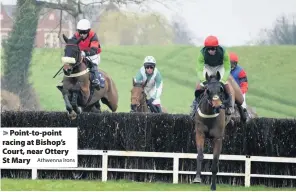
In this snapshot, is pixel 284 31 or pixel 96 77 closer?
pixel 96 77

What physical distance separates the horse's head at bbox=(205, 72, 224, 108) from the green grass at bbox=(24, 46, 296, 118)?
125ft

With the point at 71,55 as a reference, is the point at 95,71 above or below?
below

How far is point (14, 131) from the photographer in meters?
15.5

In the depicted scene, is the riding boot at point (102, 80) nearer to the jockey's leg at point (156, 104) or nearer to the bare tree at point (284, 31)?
the jockey's leg at point (156, 104)

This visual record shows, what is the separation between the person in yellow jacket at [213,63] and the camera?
14.6m

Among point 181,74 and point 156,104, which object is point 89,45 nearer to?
point 156,104

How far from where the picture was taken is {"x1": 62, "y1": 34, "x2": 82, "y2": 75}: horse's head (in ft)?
52.5

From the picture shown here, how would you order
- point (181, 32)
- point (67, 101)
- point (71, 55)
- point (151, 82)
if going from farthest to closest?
point (181, 32) → point (151, 82) → point (67, 101) → point (71, 55)

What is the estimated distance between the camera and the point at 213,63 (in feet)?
48.6

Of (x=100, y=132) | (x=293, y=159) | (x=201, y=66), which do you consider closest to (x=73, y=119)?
(x=100, y=132)

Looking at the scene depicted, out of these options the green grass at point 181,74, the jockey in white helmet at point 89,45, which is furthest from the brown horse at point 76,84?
the green grass at point 181,74

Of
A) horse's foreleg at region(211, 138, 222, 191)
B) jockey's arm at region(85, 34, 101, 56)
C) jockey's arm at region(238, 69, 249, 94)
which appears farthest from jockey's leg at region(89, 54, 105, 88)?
horse's foreleg at region(211, 138, 222, 191)

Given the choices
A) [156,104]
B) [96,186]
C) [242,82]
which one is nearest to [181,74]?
[156,104]
